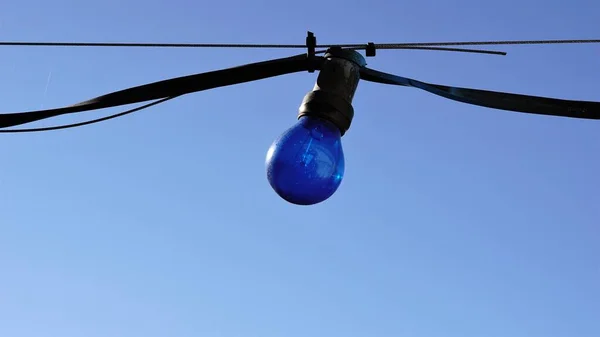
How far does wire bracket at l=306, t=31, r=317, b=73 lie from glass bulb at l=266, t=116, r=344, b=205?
28 cm

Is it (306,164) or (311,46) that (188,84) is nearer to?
(311,46)

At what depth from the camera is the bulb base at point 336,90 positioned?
215cm

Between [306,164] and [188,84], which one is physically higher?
[188,84]

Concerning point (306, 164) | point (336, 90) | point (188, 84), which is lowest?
point (306, 164)

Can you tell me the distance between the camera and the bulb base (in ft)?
7.05

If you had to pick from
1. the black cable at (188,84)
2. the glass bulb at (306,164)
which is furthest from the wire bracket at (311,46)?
the glass bulb at (306,164)

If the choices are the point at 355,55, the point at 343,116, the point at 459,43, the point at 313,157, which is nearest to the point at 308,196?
the point at 313,157

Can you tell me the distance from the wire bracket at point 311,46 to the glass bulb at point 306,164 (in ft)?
0.91

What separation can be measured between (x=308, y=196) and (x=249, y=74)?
19.8 inches

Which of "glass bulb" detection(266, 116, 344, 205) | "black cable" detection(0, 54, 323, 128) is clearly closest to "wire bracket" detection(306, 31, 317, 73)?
"black cable" detection(0, 54, 323, 128)

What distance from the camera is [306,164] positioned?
203cm

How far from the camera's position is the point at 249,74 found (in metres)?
2.38

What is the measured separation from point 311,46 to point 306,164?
469 millimetres

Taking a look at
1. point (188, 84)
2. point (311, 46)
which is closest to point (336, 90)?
point (311, 46)
